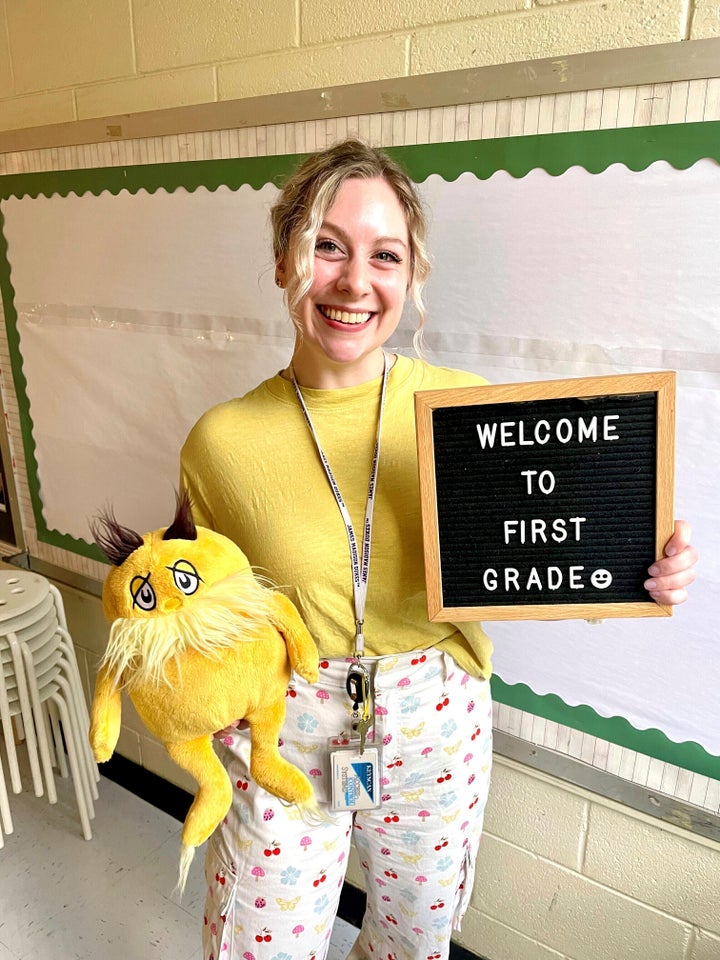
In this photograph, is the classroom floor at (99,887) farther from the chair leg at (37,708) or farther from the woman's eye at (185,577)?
the woman's eye at (185,577)

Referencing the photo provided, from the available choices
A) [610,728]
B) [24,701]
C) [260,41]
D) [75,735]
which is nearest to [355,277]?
[260,41]

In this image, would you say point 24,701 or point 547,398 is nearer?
point 547,398

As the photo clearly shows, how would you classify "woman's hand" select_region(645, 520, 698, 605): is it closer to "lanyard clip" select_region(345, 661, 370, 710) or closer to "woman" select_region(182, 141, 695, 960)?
"woman" select_region(182, 141, 695, 960)

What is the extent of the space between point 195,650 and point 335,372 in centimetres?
44

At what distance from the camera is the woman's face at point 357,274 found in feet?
2.98

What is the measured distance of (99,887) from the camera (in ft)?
6.04

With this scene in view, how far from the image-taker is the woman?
3.14ft

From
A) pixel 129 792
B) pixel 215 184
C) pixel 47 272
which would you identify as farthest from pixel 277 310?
pixel 129 792

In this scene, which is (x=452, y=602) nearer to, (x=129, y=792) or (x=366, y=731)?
(x=366, y=731)

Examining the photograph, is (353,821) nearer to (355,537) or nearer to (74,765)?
(355,537)

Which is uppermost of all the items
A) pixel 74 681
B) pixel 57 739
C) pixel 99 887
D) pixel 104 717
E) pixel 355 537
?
pixel 355 537

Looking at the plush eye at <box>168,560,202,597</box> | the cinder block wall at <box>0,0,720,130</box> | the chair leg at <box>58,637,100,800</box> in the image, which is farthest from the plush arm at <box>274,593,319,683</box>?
the chair leg at <box>58,637,100,800</box>

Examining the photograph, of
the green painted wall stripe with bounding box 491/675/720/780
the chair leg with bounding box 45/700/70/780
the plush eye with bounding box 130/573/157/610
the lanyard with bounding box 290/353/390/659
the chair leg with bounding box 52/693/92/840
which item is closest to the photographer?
the plush eye with bounding box 130/573/157/610

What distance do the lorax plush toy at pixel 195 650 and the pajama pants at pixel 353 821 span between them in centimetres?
18
